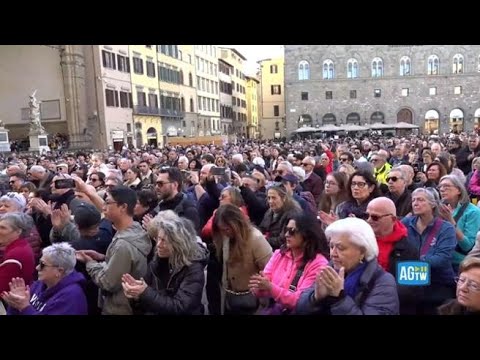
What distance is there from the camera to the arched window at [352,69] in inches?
1962

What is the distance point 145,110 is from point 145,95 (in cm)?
146

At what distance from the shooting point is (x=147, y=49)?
39.0 m

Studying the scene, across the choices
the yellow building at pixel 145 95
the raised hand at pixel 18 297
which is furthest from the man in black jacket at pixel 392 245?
the yellow building at pixel 145 95

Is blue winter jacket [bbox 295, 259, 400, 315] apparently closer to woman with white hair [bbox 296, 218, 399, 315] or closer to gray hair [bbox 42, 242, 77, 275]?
woman with white hair [bbox 296, 218, 399, 315]

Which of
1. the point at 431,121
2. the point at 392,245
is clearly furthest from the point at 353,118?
the point at 392,245

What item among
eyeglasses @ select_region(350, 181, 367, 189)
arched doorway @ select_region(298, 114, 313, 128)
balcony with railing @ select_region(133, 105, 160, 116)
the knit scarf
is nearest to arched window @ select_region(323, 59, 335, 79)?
arched doorway @ select_region(298, 114, 313, 128)

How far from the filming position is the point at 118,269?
3.13m

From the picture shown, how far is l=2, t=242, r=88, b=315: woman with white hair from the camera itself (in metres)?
2.87

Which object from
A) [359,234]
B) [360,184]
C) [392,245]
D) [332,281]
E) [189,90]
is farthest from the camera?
[189,90]

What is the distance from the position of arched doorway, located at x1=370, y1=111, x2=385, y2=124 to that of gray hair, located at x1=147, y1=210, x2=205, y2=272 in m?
50.5

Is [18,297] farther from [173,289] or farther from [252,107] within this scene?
[252,107]

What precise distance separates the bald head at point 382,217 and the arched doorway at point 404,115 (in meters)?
50.9

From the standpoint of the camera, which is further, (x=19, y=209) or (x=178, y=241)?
(x=19, y=209)
